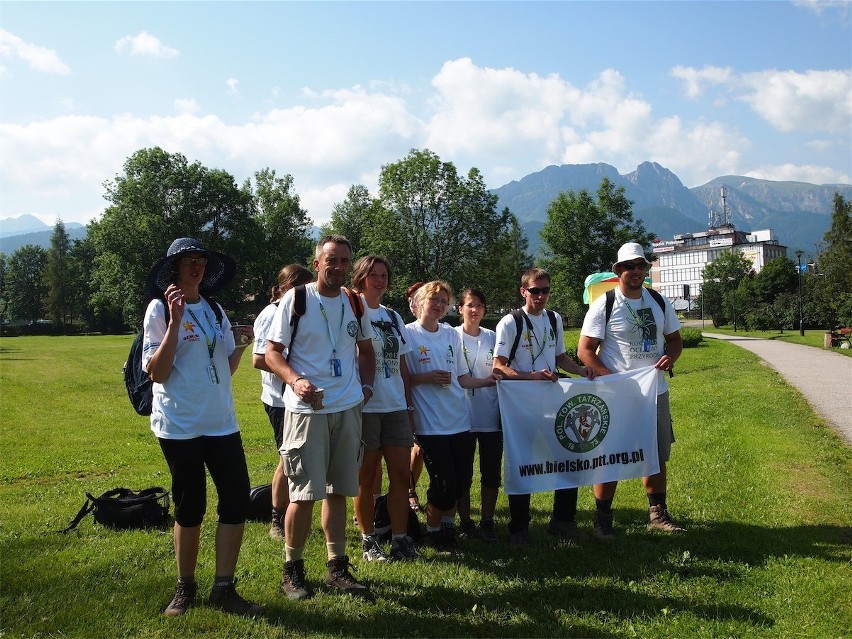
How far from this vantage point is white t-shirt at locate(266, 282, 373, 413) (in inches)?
175

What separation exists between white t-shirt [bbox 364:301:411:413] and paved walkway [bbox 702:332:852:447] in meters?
8.13

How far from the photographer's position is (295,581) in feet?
14.9

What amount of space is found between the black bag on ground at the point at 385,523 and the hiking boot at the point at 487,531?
56 cm

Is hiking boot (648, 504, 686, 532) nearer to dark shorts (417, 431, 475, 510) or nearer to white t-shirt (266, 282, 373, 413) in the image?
dark shorts (417, 431, 475, 510)

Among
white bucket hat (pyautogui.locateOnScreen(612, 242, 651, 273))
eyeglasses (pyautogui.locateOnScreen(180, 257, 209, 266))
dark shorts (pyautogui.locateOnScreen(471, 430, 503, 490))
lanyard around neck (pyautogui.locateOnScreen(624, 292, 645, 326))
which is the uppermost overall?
white bucket hat (pyautogui.locateOnScreen(612, 242, 651, 273))

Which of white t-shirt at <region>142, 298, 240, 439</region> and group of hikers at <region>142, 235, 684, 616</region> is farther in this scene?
group of hikers at <region>142, 235, 684, 616</region>

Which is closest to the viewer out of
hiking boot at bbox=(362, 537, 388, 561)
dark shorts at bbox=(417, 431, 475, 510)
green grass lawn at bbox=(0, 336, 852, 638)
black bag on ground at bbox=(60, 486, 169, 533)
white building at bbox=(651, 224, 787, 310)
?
green grass lawn at bbox=(0, 336, 852, 638)

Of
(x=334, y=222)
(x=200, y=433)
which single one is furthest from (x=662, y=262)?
(x=200, y=433)

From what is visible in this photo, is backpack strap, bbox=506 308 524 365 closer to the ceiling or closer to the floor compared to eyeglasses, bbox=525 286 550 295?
closer to the floor

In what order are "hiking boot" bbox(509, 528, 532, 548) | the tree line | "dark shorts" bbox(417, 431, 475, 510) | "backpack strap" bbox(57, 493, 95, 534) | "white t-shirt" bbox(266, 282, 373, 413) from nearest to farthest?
"white t-shirt" bbox(266, 282, 373, 413)
"dark shorts" bbox(417, 431, 475, 510)
"hiking boot" bbox(509, 528, 532, 548)
"backpack strap" bbox(57, 493, 95, 534)
the tree line

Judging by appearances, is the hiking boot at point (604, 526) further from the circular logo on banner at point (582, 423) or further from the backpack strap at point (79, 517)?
the backpack strap at point (79, 517)

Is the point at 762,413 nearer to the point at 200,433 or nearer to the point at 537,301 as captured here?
the point at 537,301

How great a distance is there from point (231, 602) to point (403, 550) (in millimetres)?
1543

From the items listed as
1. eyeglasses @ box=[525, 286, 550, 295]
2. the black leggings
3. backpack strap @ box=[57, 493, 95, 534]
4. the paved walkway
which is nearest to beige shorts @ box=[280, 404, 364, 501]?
the black leggings
